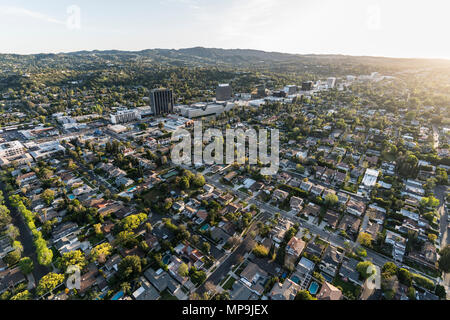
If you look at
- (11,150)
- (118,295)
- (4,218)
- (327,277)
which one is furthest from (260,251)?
(11,150)

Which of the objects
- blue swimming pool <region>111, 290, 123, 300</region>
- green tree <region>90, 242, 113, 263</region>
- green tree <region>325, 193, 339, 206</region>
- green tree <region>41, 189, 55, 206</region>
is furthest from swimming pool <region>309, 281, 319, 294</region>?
green tree <region>41, 189, 55, 206</region>

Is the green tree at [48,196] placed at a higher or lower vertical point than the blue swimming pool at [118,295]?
higher

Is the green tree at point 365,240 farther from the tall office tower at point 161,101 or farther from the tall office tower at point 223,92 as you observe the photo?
the tall office tower at point 223,92

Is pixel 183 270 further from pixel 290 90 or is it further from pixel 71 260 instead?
pixel 290 90

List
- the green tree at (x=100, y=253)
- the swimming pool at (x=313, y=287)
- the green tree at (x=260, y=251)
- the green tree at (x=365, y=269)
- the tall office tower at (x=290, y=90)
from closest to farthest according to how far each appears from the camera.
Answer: the swimming pool at (x=313, y=287) → the green tree at (x=365, y=269) → the green tree at (x=100, y=253) → the green tree at (x=260, y=251) → the tall office tower at (x=290, y=90)

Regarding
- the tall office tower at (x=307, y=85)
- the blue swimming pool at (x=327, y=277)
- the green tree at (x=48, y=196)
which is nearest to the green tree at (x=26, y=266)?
the green tree at (x=48, y=196)
